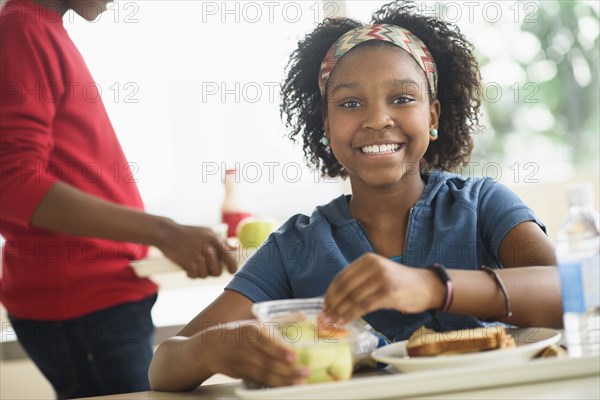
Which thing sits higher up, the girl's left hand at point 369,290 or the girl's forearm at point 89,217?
the girl's forearm at point 89,217

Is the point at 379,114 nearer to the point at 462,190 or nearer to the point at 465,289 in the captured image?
the point at 462,190

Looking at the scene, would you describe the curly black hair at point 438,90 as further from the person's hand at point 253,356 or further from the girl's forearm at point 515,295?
the person's hand at point 253,356

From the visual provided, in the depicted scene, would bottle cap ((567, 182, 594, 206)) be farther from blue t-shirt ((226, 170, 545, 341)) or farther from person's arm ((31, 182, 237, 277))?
person's arm ((31, 182, 237, 277))

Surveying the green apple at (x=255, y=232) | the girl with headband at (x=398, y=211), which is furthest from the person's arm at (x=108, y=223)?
the green apple at (x=255, y=232)

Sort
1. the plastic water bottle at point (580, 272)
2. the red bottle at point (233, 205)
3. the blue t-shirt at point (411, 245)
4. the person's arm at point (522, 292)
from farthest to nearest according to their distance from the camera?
1. the red bottle at point (233, 205)
2. the blue t-shirt at point (411, 245)
3. the person's arm at point (522, 292)
4. the plastic water bottle at point (580, 272)

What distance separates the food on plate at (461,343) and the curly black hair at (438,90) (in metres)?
0.70

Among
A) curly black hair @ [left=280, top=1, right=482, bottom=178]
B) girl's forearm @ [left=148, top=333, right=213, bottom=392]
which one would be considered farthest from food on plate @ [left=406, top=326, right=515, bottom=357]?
curly black hair @ [left=280, top=1, right=482, bottom=178]

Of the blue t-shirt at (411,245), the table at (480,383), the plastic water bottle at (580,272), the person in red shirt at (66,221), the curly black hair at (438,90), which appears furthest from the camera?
the curly black hair at (438,90)

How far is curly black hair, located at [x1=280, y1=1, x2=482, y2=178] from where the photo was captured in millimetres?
1619

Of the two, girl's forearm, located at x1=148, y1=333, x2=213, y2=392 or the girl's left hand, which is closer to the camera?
the girl's left hand

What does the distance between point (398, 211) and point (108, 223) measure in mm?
534

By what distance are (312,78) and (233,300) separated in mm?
568

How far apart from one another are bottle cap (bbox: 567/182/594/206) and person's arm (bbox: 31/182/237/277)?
2.06ft

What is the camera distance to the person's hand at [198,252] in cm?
138
